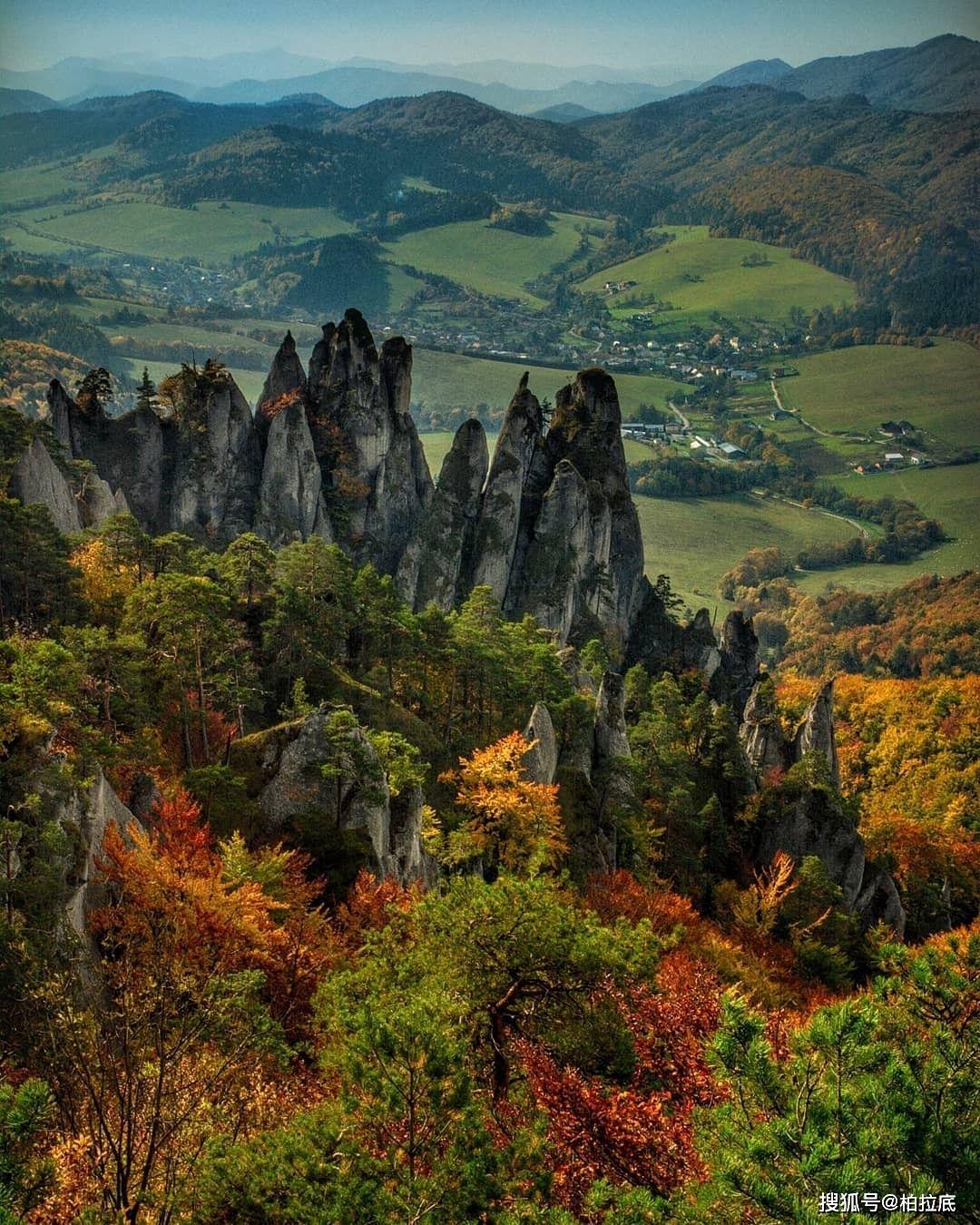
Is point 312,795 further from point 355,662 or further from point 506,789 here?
point 355,662

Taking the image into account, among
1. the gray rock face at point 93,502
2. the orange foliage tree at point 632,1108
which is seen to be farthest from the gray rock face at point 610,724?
the gray rock face at point 93,502

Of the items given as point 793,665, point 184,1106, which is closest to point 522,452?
point 184,1106

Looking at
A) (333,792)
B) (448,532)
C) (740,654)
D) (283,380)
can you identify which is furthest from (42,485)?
(740,654)

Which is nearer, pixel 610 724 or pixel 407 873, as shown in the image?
pixel 407 873

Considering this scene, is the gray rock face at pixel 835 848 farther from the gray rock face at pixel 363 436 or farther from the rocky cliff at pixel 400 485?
the gray rock face at pixel 363 436

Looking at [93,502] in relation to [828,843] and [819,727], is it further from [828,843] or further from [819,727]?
[819,727]

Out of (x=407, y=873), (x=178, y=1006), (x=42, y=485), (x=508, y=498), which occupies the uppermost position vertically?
(x=42, y=485)

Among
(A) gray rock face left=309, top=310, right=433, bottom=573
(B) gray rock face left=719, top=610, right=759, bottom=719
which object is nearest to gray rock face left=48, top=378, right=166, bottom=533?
(A) gray rock face left=309, top=310, right=433, bottom=573
